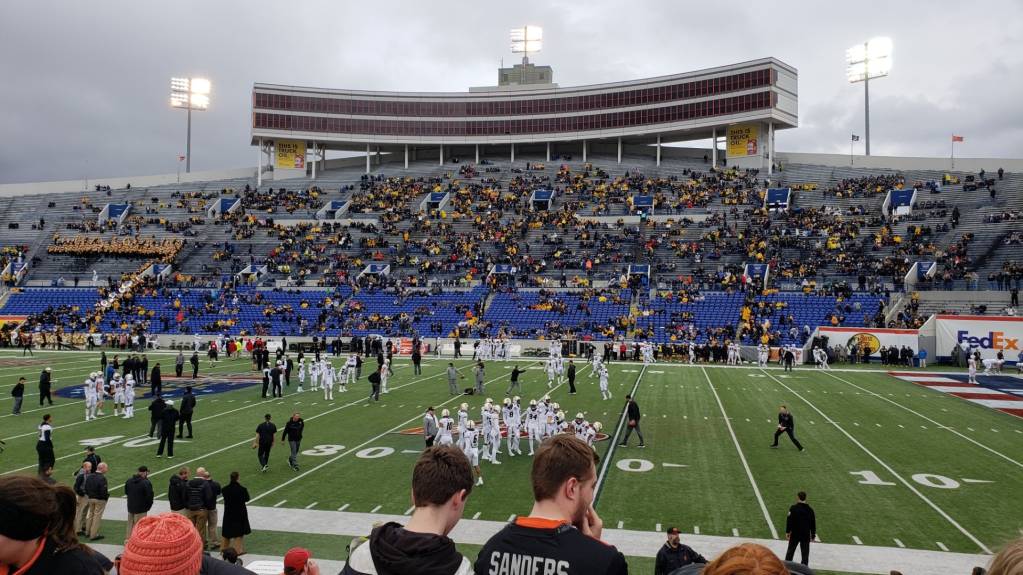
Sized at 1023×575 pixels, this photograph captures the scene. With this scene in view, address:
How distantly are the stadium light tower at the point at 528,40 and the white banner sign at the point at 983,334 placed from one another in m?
59.1

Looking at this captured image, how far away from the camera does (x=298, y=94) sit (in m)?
77.3

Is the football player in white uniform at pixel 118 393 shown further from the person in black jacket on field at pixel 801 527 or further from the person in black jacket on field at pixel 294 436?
the person in black jacket on field at pixel 801 527

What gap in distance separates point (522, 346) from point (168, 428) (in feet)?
95.6

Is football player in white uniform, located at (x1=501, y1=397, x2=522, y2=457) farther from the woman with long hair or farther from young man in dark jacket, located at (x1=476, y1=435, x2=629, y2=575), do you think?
the woman with long hair

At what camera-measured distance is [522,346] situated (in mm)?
43688

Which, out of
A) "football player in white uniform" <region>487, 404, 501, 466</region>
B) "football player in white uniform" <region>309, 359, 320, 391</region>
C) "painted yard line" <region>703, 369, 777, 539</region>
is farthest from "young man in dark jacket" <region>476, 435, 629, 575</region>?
"football player in white uniform" <region>309, 359, 320, 391</region>

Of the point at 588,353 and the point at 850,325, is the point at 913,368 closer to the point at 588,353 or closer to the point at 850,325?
the point at 850,325

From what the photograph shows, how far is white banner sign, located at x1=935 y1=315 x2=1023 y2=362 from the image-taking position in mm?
36688

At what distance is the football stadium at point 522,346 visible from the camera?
9.90 metres

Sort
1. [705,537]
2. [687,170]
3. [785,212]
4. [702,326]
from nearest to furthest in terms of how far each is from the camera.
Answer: [705,537], [702,326], [785,212], [687,170]

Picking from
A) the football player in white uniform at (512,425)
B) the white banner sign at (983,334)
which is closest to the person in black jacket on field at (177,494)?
the football player in white uniform at (512,425)

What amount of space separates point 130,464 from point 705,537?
1212 centimetres

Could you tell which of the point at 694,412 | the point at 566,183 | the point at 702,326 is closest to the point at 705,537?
the point at 694,412

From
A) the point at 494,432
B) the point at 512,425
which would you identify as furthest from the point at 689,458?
the point at 494,432
